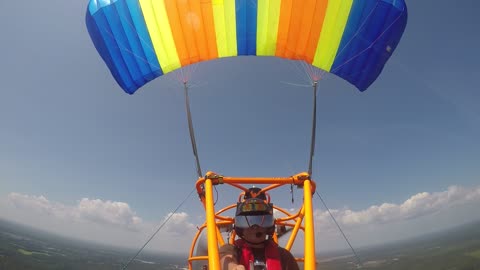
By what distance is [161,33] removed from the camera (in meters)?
7.19

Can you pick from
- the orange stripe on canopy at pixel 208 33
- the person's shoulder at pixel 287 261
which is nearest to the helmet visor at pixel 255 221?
the person's shoulder at pixel 287 261

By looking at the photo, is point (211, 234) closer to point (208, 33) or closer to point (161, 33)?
point (208, 33)

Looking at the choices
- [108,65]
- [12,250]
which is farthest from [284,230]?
[12,250]

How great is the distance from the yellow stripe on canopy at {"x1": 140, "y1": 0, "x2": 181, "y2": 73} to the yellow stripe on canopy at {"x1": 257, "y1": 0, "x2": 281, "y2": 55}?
7.43 feet

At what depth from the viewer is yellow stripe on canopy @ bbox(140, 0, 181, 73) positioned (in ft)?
22.2

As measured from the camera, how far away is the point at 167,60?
734 centimetres

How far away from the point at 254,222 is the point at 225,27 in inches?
222

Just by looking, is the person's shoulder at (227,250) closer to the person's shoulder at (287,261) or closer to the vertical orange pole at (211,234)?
the vertical orange pole at (211,234)

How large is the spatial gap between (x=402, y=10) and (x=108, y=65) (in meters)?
7.42

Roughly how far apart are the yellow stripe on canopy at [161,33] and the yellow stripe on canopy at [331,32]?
381 centimetres

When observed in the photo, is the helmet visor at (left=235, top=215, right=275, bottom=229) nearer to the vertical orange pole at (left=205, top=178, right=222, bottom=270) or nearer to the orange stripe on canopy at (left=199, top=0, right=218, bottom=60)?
the vertical orange pole at (left=205, top=178, right=222, bottom=270)

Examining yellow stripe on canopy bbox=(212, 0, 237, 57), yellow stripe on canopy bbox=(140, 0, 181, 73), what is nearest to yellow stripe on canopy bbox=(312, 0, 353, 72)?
yellow stripe on canopy bbox=(212, 0, 237, 57)

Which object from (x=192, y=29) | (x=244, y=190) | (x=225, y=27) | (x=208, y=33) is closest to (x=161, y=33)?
(x=192, y=29)

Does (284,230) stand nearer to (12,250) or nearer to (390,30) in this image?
(390,30)
